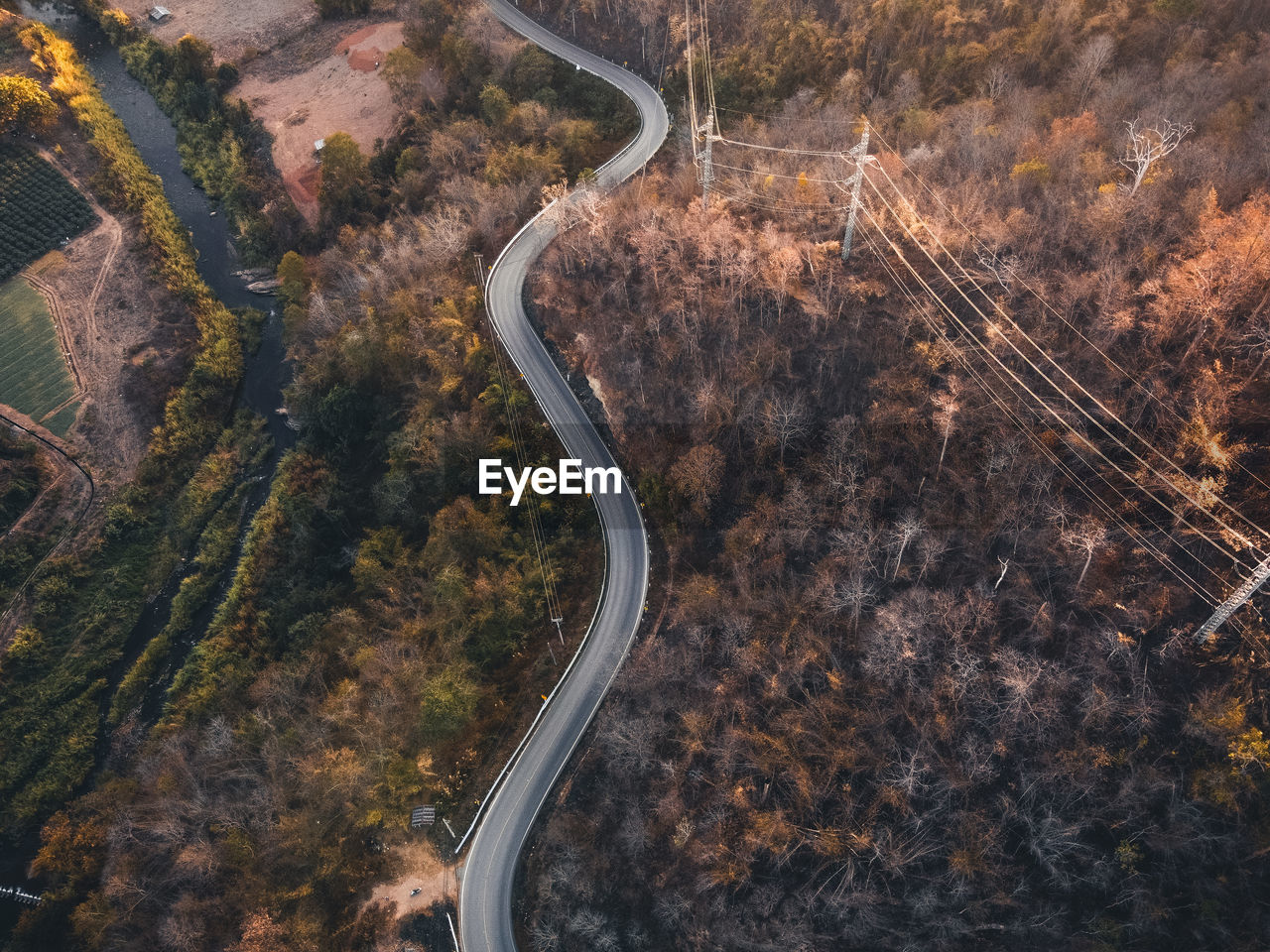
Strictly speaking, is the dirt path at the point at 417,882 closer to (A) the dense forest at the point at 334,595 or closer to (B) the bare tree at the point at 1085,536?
(A) the dense forest at the point at 334,595

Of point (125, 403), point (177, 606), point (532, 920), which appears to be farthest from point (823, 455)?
point (125, 403)

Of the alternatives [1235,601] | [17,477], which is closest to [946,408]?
[1235,601]

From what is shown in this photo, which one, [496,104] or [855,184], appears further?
[496,104]

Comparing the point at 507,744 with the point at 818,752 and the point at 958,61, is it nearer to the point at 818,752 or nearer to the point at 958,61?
the point at 818,752

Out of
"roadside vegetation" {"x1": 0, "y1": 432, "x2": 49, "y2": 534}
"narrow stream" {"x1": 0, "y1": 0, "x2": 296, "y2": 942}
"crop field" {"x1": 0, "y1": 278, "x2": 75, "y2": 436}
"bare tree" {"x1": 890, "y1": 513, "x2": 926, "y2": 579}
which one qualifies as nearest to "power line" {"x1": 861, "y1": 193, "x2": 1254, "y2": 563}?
"bare tree" {"x1": 890, "y1": 513, "x2": 926, "y2": 579}

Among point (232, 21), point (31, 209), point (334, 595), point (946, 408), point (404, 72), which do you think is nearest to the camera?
point (946, 408)

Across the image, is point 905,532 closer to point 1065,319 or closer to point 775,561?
point 775,561

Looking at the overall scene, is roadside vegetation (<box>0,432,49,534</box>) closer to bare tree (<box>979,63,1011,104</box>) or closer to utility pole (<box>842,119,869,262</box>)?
utility pole (<box>842,119,869,262</box>)
